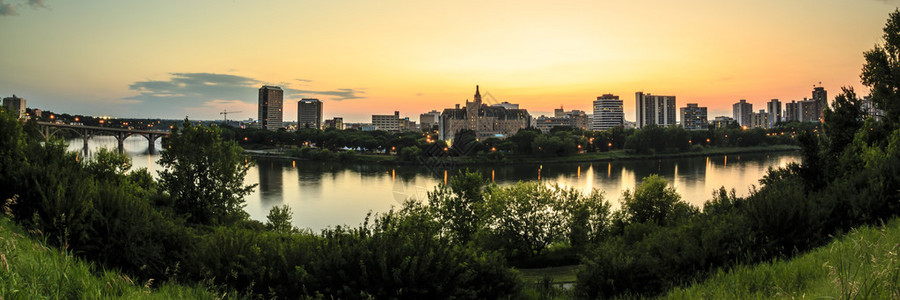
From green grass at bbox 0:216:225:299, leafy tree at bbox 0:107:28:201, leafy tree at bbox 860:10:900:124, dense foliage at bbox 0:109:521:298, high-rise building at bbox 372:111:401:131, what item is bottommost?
dense foliage at bbox 0:109:521:298

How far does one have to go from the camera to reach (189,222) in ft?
43.3

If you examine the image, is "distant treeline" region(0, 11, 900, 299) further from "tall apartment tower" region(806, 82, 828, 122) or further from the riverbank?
"tall apartment tower" region(806, 82, 828, 122)

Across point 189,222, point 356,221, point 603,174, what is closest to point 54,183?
point 189,222

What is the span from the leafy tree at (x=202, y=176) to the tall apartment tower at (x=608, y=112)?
12056 centimetres

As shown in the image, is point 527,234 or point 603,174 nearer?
point 527,234

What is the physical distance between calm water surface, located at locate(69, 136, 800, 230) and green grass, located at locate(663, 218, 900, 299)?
17.2 m

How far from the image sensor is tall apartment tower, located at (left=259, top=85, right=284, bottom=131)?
150m

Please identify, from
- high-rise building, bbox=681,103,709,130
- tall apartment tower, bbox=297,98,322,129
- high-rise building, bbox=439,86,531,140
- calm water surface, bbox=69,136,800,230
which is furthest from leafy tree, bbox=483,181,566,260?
tall apartment tower, bbox=297,98,322,129

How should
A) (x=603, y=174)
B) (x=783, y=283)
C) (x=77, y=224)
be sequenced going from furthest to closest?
(x=603, y=174) → (x=77, y=224) → (x=783, y=283)

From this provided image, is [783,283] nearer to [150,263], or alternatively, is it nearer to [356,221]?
[150,263]

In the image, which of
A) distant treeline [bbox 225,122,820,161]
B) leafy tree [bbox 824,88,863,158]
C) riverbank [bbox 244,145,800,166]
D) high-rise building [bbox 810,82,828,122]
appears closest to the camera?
leafy tree [bbox 824,88,863,158]

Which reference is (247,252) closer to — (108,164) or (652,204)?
(108,164)

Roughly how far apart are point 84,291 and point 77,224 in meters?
3.49

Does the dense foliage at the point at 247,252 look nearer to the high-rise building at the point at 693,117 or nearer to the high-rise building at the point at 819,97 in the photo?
the high-rise building at the point at 819,97
